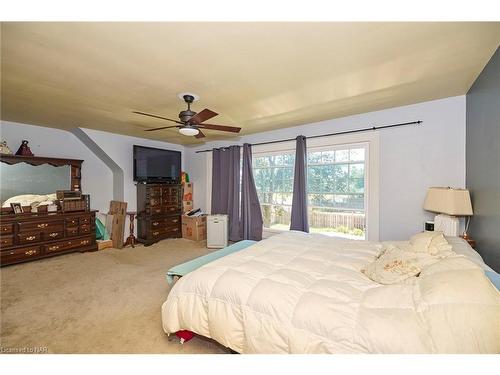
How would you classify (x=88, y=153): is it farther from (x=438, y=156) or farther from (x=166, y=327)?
(x=438, y=156)

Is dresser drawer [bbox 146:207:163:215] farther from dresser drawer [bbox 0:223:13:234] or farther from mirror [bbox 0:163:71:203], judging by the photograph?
dresser drawer [bbox 0:223:13:234]

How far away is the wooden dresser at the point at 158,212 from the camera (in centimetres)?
450

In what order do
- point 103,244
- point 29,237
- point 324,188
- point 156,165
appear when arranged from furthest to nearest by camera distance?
point 156,165, point 103,244, point 324,188, point 29,237

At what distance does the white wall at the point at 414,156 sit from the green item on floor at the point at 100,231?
498 centimetres

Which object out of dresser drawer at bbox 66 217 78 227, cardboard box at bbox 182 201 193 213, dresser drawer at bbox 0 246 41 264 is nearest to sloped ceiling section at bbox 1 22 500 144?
dresser drawer at bbox 66 217 78 227

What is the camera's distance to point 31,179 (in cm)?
372

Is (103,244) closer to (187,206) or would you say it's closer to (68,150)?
(187,206)

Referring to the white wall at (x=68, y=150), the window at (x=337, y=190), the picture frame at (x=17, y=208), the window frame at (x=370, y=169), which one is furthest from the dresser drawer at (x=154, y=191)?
the window frame at (x=370, y=169)

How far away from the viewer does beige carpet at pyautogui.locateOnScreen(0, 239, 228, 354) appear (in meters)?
1.66

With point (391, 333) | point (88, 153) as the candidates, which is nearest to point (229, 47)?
point (391, 333)

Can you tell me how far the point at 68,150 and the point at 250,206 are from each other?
3.85 metres

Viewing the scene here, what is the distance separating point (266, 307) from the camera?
126 centimetres

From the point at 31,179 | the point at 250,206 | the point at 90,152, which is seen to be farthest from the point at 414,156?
the point at 31,179

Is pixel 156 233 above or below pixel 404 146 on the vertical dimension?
below
